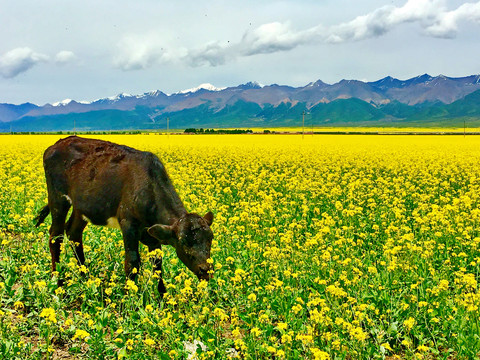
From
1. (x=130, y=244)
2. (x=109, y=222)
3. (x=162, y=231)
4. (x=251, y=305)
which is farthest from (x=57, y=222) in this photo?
(x=251, y=305)

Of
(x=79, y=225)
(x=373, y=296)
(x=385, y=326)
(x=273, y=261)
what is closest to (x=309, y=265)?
(x=273, y=261)

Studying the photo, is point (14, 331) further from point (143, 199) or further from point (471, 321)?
point (471, 321)

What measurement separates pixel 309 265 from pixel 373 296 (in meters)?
1.46

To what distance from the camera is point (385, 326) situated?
19.2ft

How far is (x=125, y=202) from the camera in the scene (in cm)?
671

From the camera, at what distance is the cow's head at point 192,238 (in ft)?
19.5

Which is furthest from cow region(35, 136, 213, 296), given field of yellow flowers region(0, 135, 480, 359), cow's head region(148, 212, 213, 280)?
field of yellow flowers region(0, 135, 480, 359)

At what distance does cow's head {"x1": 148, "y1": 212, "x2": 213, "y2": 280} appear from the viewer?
5953mm

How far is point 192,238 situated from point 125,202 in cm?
143

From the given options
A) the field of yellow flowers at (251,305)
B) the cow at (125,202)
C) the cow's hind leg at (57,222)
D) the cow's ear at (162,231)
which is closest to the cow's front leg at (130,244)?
the cow at (125,202)

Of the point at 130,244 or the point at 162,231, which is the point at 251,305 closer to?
the point at 162,231

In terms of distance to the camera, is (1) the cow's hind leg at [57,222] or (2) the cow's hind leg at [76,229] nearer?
(2) the cow's hind leg at [76,229]

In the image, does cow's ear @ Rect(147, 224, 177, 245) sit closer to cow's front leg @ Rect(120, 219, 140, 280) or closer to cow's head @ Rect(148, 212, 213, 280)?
cow's head @ Rect(148, 212, 213, 280)

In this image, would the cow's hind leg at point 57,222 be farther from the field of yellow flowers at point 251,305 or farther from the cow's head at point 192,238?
the cow's head at point 192,238
